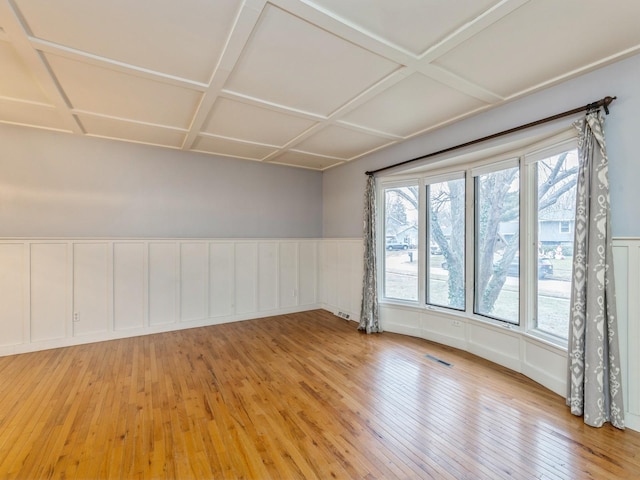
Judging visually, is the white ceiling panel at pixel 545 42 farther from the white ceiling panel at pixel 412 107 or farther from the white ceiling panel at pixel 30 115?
the white ceiling panel at pixel 30 115

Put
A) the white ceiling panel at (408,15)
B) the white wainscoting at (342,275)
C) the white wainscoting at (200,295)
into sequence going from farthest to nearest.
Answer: the white wainscoting at (342,275) < the white wainscoting at (200,295) < the white ceiling panel at (408,15)

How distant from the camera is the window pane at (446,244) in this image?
382 cm

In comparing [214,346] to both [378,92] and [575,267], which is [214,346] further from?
[575,267]

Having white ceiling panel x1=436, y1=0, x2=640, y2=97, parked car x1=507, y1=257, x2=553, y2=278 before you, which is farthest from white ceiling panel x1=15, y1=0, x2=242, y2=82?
parked car x1=507, y1=257, x2=553, y2=278

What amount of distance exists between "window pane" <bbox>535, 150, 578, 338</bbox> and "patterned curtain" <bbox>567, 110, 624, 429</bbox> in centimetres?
41

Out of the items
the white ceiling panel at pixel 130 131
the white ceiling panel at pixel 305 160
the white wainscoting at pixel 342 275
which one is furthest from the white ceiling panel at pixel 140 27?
the white wainscoting at pixel 342 275

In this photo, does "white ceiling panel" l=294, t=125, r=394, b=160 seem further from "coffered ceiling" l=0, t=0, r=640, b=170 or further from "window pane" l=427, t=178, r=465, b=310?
"window pane" l=427, t=178, r=465, b=310

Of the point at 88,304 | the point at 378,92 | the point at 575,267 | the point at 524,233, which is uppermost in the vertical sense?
the point at 378,92

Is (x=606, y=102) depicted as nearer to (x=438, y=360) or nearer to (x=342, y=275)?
(x=438, y=360)

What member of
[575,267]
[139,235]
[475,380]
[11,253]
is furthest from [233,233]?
[575,267]

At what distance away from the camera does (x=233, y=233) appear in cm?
519

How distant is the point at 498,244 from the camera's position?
3.42m

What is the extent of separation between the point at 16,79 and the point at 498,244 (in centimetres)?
508

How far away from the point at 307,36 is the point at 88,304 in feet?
14.4
